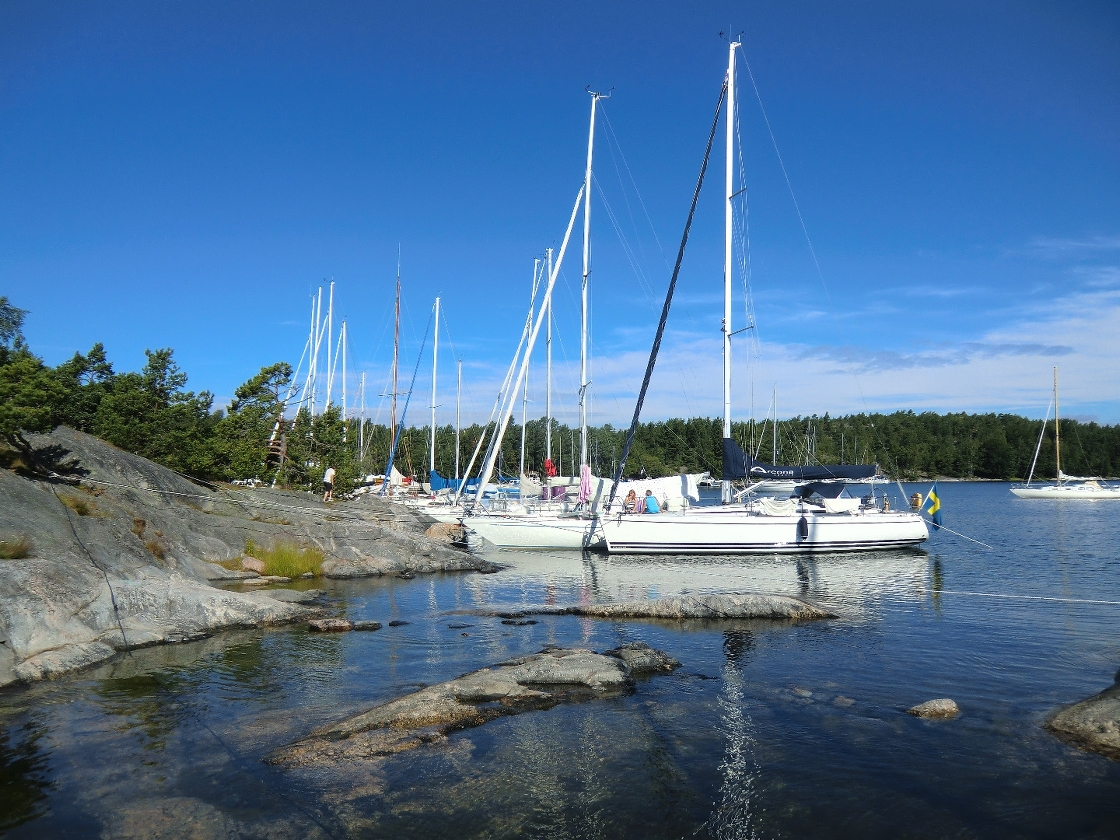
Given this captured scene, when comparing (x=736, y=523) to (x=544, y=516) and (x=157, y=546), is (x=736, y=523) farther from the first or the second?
(x=157, y=546)

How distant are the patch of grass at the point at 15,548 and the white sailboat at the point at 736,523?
2317cm

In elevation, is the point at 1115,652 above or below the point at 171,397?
below

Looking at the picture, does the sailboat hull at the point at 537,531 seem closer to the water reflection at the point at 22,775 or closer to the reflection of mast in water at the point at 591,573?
the reflection of mast in water at the point at 591,573

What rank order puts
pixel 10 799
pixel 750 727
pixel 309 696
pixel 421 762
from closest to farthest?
pixel 10 799, pixel 421 762, pixel 750 727, pixel 309 696

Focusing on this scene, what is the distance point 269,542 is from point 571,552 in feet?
48.5

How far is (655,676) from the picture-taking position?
1434 centimetres

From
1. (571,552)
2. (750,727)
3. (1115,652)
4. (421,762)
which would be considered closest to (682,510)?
(571,552)

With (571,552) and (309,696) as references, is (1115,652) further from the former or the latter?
(571,552)

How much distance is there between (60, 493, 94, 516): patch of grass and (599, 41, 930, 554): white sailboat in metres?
20.9

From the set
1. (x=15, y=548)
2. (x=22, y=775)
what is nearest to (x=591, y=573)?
(x=15, y=548)

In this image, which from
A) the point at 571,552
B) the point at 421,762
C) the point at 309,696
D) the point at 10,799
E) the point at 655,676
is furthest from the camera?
the point at 571,552

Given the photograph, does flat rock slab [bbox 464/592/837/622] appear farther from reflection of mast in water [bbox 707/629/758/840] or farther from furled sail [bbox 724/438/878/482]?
furled sail [bbox 724/438/878/482]

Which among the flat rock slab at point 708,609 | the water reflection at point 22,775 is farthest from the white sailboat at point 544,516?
the water reflection at point 22,775

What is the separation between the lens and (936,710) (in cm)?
1221
